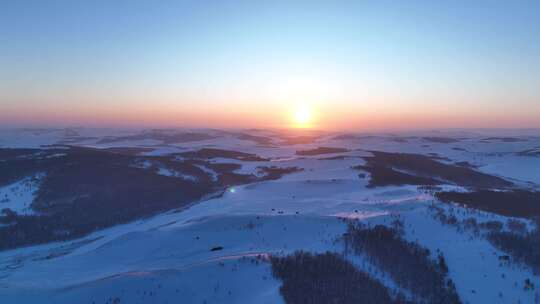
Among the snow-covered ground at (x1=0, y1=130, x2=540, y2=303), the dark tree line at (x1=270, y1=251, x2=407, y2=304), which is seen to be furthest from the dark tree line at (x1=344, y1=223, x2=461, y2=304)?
the dark tree line at (x1=270, y1=251, x2=407, y2=304)

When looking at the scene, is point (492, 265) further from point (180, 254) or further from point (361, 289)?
point (180, 254)

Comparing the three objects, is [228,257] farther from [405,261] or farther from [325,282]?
[405,261]

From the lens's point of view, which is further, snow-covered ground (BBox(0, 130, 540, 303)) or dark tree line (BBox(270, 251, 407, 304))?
snow-covered ground (BBox(0, 130, 540, 303))

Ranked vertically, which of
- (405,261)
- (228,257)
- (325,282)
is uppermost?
(228,257)

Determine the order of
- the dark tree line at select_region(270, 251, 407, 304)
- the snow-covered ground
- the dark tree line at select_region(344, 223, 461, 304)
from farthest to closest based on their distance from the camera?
the dark tree line at select_region(344, 223, 461, 304) < the snow-covered ground < the dark tree line at select_region(270, 251, 407, 304)

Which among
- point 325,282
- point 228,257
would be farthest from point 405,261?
point 228,257

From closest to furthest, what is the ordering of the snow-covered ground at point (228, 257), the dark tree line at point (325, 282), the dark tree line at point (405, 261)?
the dark tree line at point (325, 282) < the snow-covered ground at point (228, 257) < the dark tree line at point (405, 261)

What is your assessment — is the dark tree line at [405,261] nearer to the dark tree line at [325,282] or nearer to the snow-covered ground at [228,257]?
the snow-covered ground at [228,257]

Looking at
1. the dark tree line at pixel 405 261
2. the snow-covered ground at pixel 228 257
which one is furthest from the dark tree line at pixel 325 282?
the dark tree line at pixel 405 261

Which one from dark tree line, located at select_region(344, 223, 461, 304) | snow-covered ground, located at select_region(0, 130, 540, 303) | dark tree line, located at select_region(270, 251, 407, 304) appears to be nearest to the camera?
dark tree line, located at select_region(270, 251, 407, 304)

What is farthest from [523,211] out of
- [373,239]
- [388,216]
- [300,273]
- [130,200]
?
[130,200]

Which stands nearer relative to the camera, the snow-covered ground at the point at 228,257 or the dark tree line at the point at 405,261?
the snow-covered ground at the point at 228,257

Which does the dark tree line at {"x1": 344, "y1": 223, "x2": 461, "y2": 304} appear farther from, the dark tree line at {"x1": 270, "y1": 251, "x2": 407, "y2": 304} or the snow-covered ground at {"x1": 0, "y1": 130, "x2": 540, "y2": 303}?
the dark tree line at {"x1": 270, "y1": 251, "x2": 407, "y2": 304}

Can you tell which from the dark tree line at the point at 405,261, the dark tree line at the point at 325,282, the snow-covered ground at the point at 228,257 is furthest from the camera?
the dark tree line at the point at 405,261
